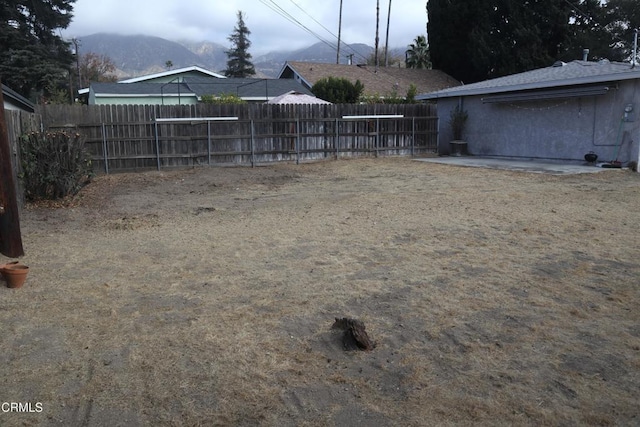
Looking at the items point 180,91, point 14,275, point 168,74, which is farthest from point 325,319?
point 168,74

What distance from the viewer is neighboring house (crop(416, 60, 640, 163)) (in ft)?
49.5

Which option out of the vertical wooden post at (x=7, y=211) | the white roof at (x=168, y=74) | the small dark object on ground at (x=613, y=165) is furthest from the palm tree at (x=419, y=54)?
the vertical wooden post at (x=7, y=211)

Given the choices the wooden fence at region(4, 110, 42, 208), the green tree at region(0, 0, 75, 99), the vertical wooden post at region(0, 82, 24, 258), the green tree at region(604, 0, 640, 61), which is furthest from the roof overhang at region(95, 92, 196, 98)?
the green tree at region(604, 0, 640, 61)

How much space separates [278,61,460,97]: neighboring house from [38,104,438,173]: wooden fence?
1123 centimetres

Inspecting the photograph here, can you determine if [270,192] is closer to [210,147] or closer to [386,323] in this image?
[210,147]

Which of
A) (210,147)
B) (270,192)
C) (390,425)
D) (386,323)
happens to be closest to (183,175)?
(210,147)

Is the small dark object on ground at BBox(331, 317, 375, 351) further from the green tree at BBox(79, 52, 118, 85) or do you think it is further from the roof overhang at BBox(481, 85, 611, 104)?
the green tree at BBox(79, 52, 118, 85)

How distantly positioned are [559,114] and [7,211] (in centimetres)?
1666

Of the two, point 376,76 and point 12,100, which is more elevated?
point 376,76

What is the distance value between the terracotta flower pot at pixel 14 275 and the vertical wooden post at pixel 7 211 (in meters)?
1.21

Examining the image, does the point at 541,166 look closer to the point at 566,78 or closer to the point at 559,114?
the point at 559,114

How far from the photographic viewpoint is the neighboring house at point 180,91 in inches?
1059
